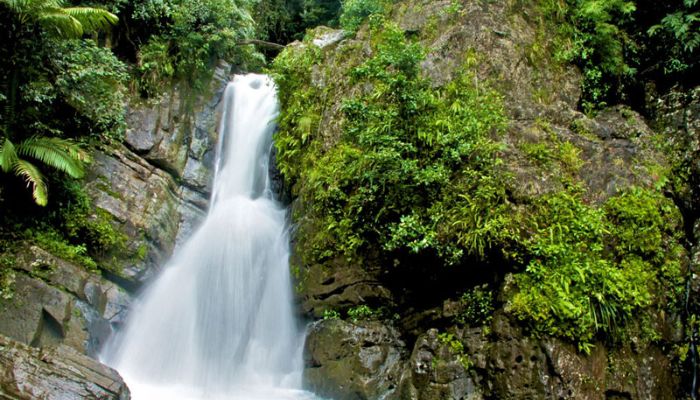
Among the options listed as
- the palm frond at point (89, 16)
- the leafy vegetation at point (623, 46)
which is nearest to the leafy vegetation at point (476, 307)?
the leafy vegetation at point (623, 46)

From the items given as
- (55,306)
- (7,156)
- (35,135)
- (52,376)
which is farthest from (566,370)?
(35,135)

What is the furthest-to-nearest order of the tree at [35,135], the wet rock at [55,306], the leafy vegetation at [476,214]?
1. the tree at [35,135]
2. the wet rock at [55,306]
3. the leafy vegetation at [476,214]

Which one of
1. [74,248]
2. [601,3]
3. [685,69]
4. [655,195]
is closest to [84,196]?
[74,248]

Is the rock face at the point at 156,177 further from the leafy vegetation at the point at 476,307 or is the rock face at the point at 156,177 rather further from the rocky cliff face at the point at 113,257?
the leafy vegetation at the point at 476,307

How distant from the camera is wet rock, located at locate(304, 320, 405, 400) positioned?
6141mm

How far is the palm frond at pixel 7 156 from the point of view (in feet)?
22.1

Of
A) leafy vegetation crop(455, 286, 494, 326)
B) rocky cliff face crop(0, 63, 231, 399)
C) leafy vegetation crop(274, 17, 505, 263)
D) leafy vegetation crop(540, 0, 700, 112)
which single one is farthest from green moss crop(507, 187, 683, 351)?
rocky cliff face crop(0, 63, 231, 399)

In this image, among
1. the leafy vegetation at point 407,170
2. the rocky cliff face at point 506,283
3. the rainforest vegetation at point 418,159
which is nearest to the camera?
the rocky cliff face at point 506,283

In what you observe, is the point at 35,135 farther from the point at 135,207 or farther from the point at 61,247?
the point at 135,207

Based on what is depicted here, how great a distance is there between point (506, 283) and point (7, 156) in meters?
7.03

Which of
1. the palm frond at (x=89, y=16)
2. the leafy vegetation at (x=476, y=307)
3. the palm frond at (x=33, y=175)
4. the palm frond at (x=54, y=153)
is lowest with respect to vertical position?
the leafy vegetation at (x=476, y=307)

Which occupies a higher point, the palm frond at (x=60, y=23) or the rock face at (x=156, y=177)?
the palm frond at (x=60, y=23)

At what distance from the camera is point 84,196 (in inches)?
321

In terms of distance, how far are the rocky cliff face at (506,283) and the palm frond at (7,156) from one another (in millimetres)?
4285
